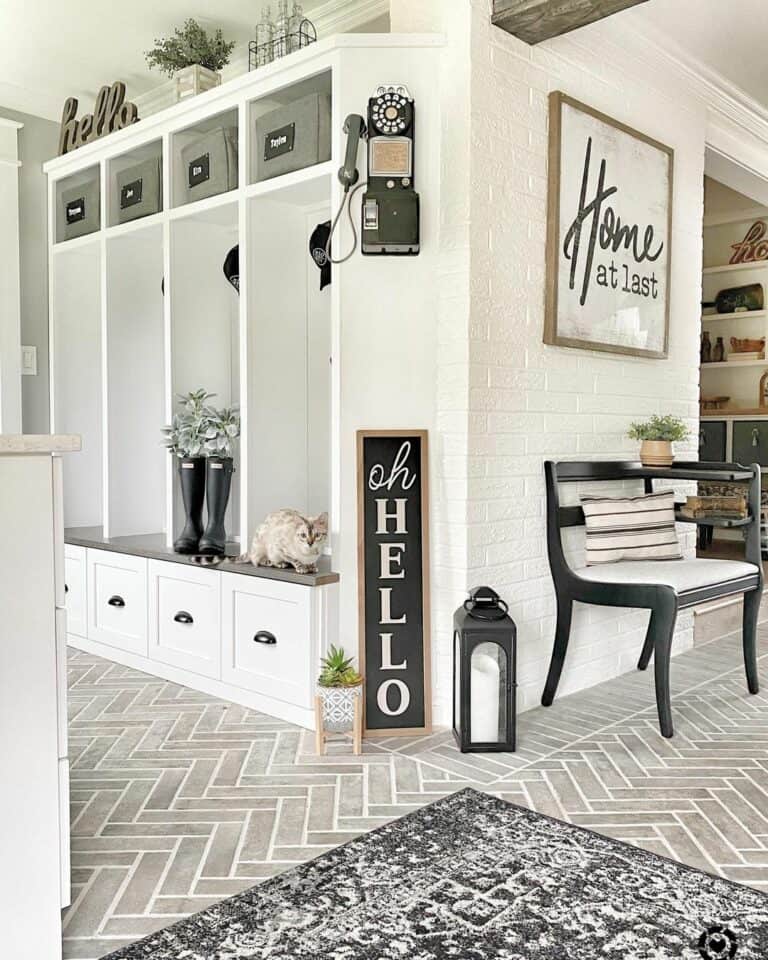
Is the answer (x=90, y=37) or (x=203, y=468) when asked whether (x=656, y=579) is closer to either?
(x=203, y=468)

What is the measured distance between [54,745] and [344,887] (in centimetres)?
76

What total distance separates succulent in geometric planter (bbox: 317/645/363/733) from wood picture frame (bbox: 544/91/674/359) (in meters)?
1.50

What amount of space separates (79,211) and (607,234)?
8.87 ft

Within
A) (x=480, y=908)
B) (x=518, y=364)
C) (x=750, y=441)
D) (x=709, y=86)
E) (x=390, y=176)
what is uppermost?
(x=709, y=86)

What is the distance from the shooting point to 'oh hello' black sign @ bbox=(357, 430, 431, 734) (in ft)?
10.1

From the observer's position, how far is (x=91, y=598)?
416 cm

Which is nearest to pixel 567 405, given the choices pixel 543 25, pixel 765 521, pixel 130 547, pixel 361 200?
pixel 361 200

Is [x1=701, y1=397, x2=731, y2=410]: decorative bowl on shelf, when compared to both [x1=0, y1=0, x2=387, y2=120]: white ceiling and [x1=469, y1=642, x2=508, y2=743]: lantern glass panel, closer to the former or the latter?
[x1=0, y1=0, x2=387, y2=120]: white ceiling

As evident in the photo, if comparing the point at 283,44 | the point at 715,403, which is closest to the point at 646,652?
the point at 283,44

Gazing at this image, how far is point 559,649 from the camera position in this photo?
133 inches

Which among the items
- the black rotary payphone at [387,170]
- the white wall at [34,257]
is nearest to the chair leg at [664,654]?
the black rotary payphone at [387,170]

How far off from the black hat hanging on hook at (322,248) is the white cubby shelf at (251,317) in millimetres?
157

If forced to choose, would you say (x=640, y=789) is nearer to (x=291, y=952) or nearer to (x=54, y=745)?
(x=291, y=952)

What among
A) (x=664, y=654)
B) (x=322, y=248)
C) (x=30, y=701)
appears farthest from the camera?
(x=322, y=248)
